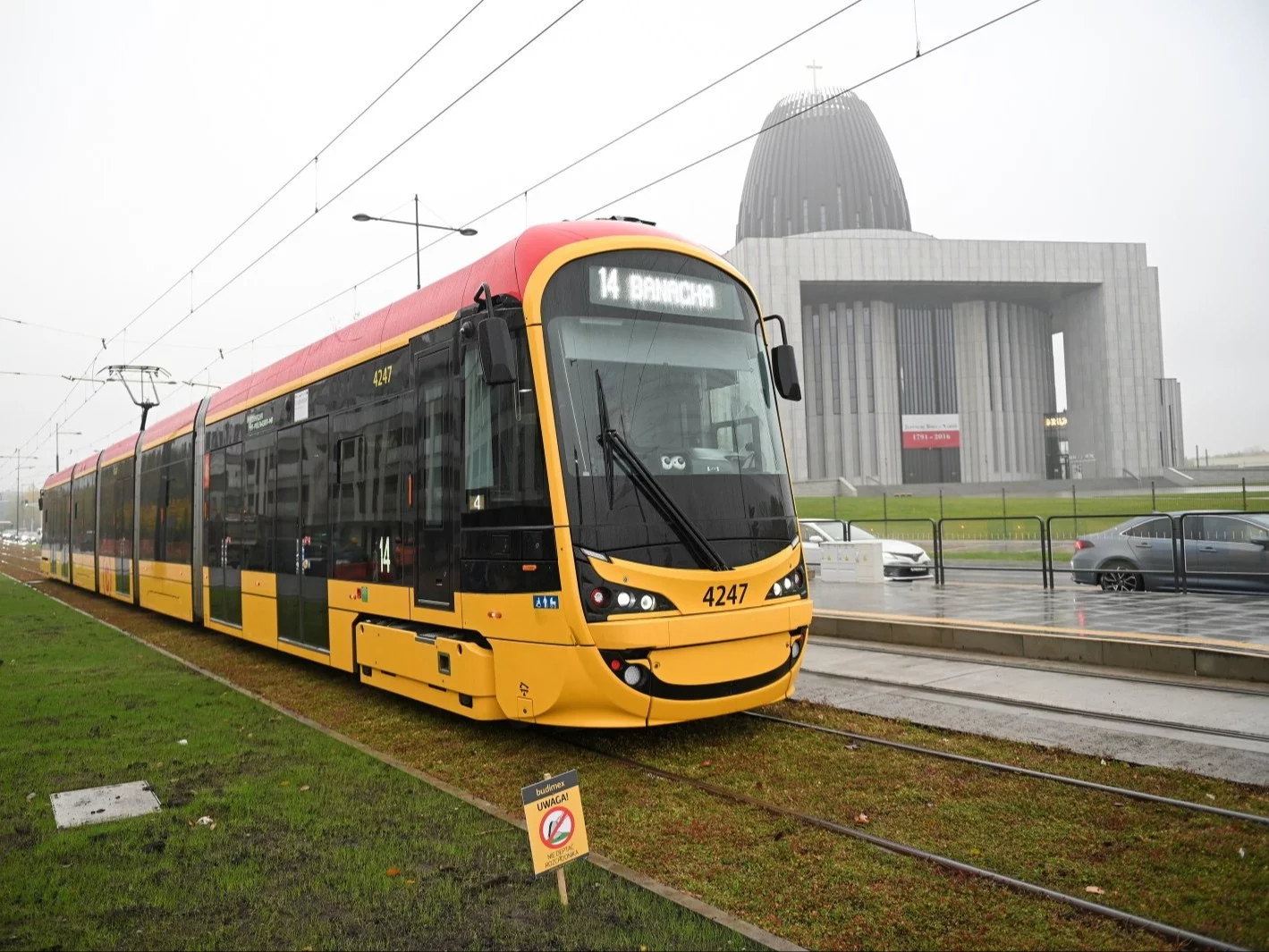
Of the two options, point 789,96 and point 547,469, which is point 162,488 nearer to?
point 547,469

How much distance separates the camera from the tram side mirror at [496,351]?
6.73 m

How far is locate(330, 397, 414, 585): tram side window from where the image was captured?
27.9 ft

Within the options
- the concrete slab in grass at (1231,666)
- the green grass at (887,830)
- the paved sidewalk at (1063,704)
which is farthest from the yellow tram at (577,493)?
the concrete slab in grass at (1231,666)

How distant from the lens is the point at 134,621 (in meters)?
18.2

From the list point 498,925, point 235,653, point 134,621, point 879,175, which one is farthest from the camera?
point 879,175

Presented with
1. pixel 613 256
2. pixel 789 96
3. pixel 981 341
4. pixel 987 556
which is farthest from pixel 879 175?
pixel 613 256

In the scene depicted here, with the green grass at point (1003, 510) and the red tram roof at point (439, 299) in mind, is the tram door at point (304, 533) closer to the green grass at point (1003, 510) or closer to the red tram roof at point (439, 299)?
the red tram roof at point (439, 299)

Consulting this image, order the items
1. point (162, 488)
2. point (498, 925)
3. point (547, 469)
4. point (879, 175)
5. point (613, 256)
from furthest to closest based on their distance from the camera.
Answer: point (879, 175)
point (162, 488)
point (613, 256)
point (547, 469)
point (498, 925)

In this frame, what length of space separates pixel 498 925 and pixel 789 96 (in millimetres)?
92635

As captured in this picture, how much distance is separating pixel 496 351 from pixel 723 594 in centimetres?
230

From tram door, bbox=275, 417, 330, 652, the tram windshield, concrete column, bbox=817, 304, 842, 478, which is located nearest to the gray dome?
concrete column, bbox=817, 304, 842, 478

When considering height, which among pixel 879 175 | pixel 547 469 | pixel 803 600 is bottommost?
pixel 803 600

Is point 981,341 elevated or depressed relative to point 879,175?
depressed

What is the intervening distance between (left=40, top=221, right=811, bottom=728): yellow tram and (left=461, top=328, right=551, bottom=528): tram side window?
2 cm
